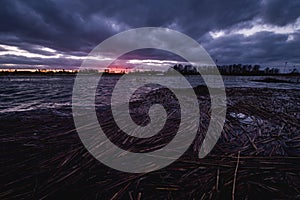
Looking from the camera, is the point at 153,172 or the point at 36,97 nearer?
the point at 153,172

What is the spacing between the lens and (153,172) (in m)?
2.76

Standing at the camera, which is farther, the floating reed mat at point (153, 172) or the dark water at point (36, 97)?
the dark water at point (36, 97)

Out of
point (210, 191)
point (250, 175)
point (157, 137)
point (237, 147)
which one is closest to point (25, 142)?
point (157, 137)

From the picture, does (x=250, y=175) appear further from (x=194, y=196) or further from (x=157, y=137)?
(x=157, y=137)

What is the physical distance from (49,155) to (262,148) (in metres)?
4.93

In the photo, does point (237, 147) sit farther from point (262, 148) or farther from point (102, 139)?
point (102, 139)

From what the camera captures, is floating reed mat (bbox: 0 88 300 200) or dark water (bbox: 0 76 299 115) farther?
dark water (bbox: 0 76 299 115)

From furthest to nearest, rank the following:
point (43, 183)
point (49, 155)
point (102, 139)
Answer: point (102, 139) < point (49, 155) < point (43, 183)

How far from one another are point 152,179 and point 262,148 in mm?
2928

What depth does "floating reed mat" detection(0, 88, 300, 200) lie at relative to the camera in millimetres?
2277

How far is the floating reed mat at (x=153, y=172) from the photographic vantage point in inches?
89.7

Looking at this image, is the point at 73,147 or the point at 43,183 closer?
the point at 43,183

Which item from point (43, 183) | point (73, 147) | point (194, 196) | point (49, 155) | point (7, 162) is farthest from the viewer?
point (73, 147)

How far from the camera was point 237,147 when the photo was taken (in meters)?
3.74
